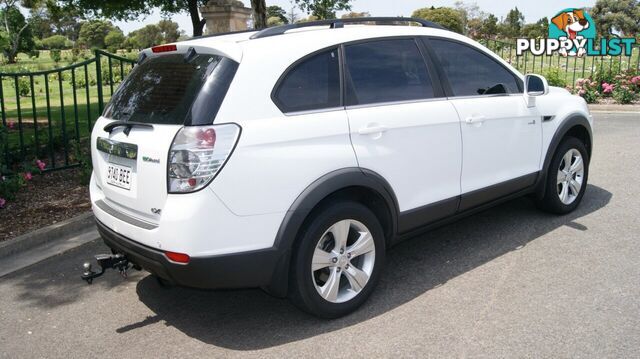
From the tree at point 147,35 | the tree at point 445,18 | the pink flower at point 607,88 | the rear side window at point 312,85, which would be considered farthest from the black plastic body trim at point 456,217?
the tree at point 147,35

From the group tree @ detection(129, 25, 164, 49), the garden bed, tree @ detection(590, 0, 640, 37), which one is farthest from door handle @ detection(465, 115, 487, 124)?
tree @ detection(590, 0, 640, 37)

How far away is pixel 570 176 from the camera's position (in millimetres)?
5449

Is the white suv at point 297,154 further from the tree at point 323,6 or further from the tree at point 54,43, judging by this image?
the tree at point 54,43

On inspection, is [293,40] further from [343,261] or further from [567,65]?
[567,65]

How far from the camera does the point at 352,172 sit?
353cm

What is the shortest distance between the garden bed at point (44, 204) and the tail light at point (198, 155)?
2.99 metres

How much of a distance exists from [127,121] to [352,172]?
Answer: 1.41 meters

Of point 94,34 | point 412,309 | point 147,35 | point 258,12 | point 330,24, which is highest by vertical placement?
point 94,34

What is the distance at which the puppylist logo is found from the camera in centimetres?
1575

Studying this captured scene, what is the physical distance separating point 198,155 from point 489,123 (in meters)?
2.40

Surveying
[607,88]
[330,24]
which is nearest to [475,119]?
[330,24]

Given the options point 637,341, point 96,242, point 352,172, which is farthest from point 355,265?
point 96,242

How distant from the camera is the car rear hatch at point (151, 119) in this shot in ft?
10.5

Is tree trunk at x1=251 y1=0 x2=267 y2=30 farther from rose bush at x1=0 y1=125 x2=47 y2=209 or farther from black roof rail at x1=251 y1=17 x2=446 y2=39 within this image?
black roof rail at x1=251 y1=17 x2=446 y2=39
